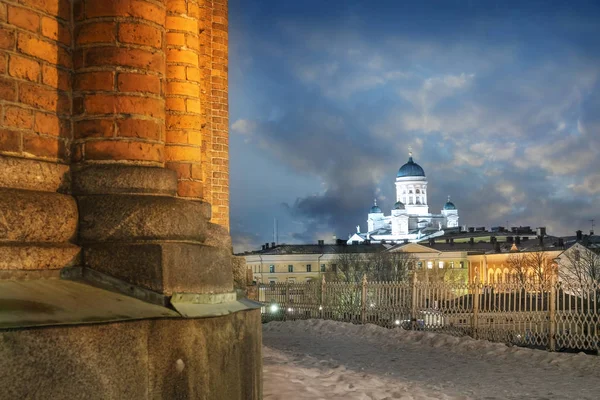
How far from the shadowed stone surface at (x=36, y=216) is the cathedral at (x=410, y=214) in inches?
A: 5540

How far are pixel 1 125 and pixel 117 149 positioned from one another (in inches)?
24.7

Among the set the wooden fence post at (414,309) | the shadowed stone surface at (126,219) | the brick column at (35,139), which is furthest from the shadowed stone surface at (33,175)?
the wooden fence post at (414,309)

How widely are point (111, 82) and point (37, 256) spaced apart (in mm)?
991

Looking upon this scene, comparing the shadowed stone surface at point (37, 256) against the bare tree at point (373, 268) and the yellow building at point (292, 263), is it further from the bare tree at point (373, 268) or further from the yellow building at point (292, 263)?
the yellow building at point (292, 263)

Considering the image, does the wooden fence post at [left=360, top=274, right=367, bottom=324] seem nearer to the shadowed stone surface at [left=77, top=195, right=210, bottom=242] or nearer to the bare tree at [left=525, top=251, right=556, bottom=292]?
the shadowed stone surface at [left=77, top=195, right=210, bottom=242]

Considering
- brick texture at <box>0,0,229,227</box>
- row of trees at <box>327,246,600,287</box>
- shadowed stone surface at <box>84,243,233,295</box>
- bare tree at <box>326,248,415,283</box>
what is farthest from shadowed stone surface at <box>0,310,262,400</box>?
bare tree at <box>326,248,415,283</box>

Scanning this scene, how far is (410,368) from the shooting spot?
526 inches

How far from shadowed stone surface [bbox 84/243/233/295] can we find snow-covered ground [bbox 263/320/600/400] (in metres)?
4.02

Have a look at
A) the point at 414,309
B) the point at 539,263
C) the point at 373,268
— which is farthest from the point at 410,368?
the point at 539,263

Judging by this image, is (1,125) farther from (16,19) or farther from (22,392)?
(22,392)

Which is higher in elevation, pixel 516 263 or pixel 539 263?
pixel 539 263

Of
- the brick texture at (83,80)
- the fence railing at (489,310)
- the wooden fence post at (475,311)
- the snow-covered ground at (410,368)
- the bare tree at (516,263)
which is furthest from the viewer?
the bare tree at (516,263)

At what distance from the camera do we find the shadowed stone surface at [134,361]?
10.1ft

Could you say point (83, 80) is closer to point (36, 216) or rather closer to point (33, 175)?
point (33, 175)
